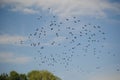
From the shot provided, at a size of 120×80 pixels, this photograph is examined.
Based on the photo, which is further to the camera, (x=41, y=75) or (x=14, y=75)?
Answer: (x=41, y=75)

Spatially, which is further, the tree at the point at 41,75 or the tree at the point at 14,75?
the tree at the point at 14,75

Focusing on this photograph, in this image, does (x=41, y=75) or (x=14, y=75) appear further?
(x=41, y=75)

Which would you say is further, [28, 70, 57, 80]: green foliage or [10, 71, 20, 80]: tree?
[10, 71, 20, 80]: tree

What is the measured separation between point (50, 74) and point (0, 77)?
2036 cm

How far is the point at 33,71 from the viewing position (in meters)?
108

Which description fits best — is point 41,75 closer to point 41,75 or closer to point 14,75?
point 41,75

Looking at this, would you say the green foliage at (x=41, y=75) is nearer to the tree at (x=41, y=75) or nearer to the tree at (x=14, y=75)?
the tree at (x=41, y=75)

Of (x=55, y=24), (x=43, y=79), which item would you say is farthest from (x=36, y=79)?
(x=55, y=24)

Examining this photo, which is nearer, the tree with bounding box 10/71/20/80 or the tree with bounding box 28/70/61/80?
the tree with bounding box 28/70/61/80

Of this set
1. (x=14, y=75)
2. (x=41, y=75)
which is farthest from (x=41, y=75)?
(x=14, y=75)

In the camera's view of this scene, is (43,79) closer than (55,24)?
No

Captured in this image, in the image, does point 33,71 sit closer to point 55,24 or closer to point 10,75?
point 10,75

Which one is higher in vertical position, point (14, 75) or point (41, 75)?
point (14, 75)

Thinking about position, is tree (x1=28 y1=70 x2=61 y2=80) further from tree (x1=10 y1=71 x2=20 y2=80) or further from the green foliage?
tree (x1=10 y1=71 x2=20 y2=80)
